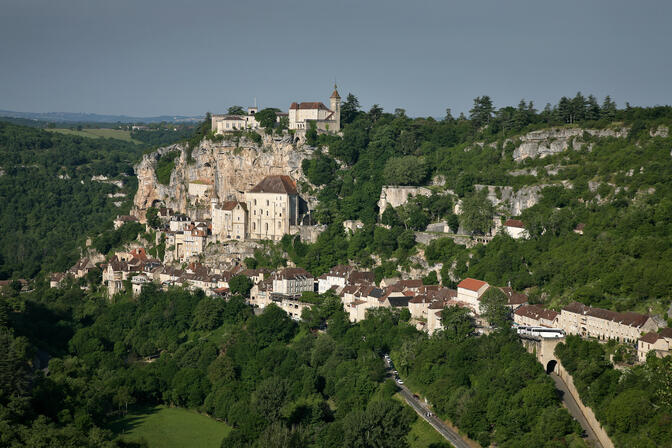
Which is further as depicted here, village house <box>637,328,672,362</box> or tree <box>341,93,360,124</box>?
tree <box>341,93,360,124</box>

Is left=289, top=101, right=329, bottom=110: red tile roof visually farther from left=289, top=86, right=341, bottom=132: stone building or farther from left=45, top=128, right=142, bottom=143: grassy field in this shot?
left=45, top=128, right=142, bottom=143: grassy field

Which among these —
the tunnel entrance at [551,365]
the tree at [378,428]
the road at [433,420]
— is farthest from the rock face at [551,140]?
the tree at [378,428]

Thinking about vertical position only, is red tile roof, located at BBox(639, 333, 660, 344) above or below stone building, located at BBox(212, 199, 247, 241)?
below

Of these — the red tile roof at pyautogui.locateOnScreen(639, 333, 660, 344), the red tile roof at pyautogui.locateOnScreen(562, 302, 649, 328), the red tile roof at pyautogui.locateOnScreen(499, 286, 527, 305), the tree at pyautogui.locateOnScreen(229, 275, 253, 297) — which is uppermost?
the red tile roof at pyautogui.locateOnScreen(562, 302, 649, 328)

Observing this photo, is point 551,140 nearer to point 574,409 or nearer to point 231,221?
point 231,221

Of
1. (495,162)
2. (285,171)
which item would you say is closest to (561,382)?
(495,162)

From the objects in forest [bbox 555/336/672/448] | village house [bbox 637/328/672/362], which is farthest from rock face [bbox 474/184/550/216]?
village house [bbox 637/328/672/362]
